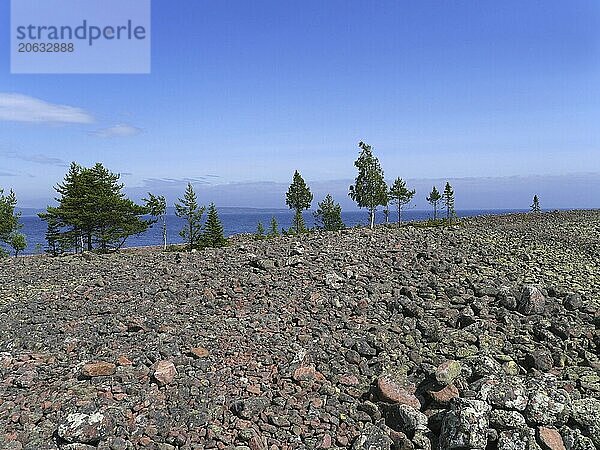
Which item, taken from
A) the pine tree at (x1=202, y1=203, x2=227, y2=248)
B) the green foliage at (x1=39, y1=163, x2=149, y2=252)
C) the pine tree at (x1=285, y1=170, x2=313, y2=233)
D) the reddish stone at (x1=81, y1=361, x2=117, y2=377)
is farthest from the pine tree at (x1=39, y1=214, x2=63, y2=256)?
the reddish stone at (x1=81, y1=361, x2=117, y2=377)

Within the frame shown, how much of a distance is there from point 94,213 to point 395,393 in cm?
3216

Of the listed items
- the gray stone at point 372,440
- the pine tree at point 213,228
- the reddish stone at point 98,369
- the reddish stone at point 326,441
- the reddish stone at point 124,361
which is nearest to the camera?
the gray stone at point 372,440

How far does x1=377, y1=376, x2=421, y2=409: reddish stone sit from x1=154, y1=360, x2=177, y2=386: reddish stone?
2784 millimetres

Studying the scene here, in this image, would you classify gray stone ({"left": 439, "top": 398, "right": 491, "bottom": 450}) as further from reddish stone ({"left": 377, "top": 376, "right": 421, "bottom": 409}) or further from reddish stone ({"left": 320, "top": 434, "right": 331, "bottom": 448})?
reddish stone ({"left": 320, "top": 434, "right": 331, "bottom": 448})

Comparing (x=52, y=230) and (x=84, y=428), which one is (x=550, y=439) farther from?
(x=52, y=230)

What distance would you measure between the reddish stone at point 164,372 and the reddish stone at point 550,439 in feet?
14.8

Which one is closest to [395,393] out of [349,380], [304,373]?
[349,380]

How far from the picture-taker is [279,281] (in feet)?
35.9

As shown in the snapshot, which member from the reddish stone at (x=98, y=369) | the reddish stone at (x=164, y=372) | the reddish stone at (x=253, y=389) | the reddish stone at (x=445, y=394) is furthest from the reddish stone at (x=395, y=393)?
the reddish stone at (x=98, y=369)

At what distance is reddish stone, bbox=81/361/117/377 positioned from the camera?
255 inches

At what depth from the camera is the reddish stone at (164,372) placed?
6312 mm

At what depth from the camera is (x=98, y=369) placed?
652 cm

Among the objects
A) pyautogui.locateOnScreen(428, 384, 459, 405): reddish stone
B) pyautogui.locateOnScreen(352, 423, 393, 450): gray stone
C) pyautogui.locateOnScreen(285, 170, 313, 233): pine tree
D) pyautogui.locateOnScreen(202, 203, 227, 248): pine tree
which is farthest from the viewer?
pyautogui.locateOnScreen(285, 170, 313, 233): pine tree

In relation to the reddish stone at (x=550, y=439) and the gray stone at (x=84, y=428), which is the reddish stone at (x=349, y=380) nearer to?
the reddish stone at (x=550, y=439)
